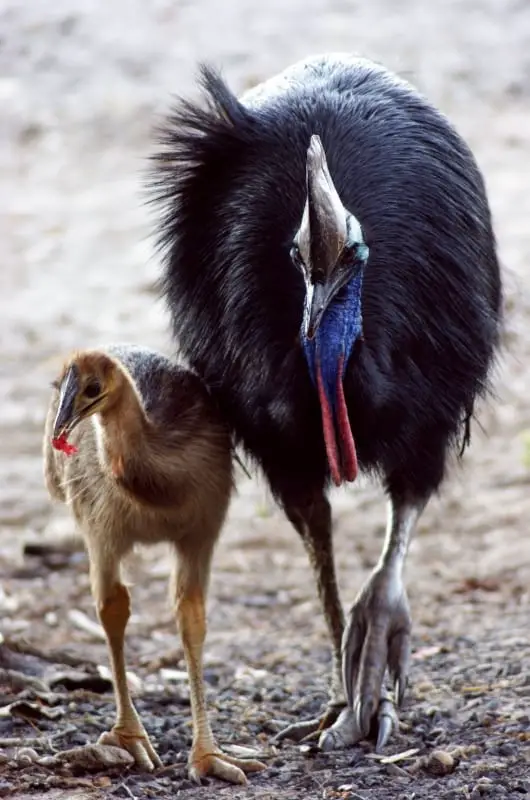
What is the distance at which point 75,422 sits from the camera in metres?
3.65

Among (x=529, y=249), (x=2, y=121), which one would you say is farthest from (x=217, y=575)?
(x=2, y=121)

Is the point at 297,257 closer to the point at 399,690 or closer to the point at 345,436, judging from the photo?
the point at 345,436

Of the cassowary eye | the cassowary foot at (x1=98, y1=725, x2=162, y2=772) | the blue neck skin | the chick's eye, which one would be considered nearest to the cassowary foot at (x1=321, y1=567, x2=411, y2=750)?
the cassowary foot at (x1=98, y1=725, x2=162, y2=772)

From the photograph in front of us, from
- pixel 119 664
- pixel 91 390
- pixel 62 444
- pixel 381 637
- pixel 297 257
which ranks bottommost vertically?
pixel 381 637

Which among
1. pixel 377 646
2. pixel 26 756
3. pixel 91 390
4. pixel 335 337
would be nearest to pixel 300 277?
pixel 335 337

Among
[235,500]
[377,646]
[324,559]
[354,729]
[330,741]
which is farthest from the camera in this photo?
[235,500]

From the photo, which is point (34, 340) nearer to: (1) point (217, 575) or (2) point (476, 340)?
(1) point (217, 575)

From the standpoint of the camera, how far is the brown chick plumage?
3.73 m

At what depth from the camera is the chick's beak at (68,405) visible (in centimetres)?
360

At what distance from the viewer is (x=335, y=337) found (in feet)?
12.5

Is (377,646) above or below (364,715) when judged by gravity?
above

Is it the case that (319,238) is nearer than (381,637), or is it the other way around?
(319,238)

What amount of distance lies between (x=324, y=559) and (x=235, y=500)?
8.29ft

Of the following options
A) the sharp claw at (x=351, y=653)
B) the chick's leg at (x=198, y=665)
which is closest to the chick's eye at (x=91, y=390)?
the chick's leg at (x=198, y=665)
